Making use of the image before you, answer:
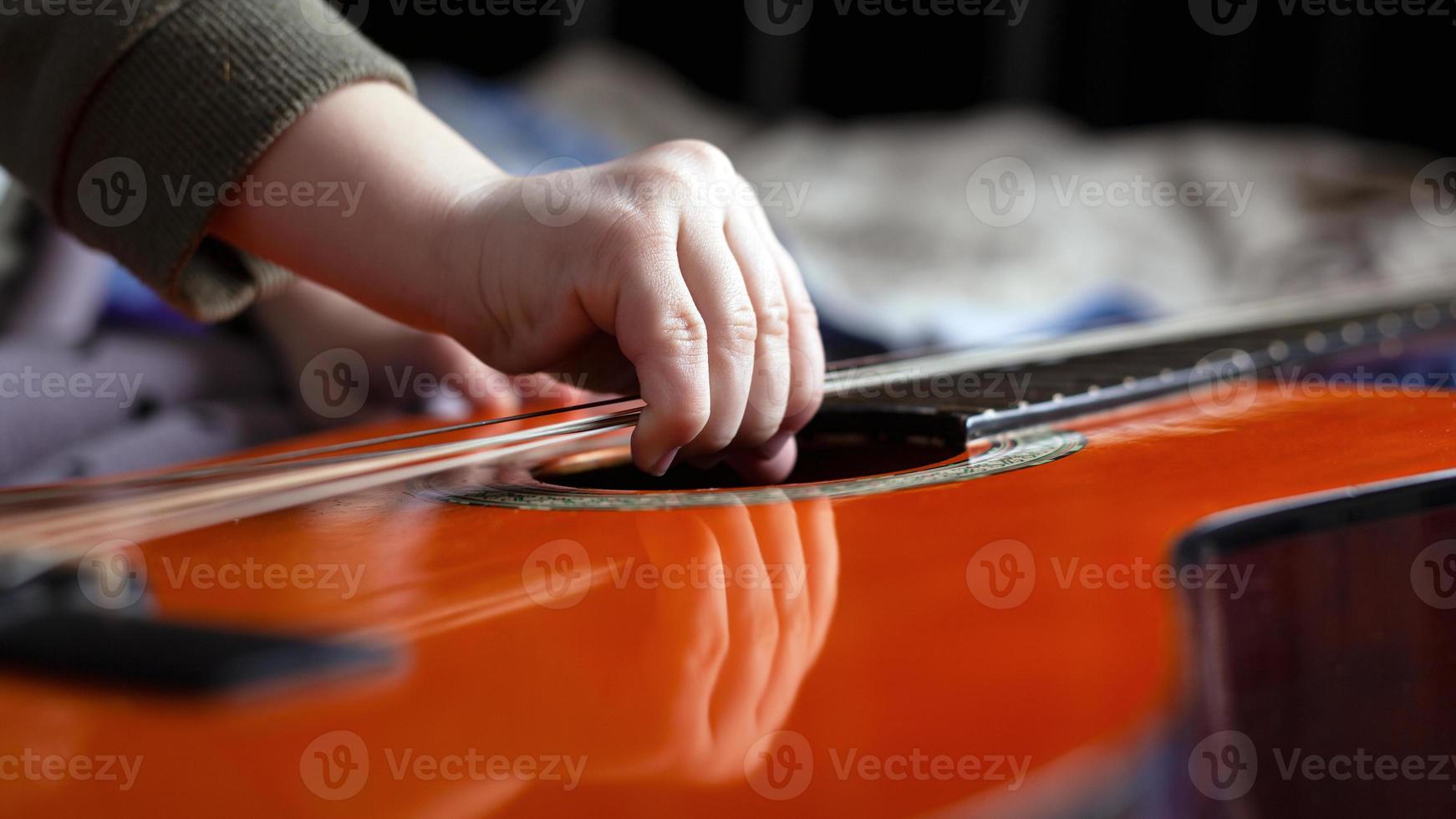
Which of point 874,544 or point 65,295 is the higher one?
point 65,295

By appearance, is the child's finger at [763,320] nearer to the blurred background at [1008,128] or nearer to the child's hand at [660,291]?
the child's hand at [660,291]

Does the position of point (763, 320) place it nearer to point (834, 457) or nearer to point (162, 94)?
point (834, 457)

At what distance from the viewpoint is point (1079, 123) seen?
8.84 feet

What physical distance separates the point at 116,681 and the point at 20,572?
59mm

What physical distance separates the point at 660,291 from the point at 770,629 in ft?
0.73

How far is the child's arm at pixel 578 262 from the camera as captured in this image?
1.58 feet

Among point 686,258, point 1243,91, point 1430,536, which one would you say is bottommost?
point 1430,536

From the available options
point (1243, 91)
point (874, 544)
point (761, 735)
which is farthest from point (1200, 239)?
point (761, 735)

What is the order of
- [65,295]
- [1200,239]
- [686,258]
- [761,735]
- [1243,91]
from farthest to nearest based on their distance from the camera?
[1243,91] < [1200,239] < [65,295] < [686,258] < [761,735]

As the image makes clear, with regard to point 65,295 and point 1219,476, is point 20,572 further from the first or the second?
point 65,295

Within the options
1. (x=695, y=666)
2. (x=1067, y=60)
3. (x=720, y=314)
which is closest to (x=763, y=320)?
(x=720, y=314)

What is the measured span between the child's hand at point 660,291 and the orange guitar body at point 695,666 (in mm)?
74

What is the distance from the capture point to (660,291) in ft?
1.56

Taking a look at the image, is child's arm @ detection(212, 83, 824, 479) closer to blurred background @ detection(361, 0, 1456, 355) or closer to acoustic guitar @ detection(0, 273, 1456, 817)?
acoustic guitar @ detection(0, 273, 1456, 817)
